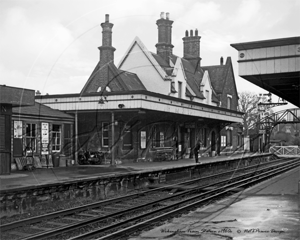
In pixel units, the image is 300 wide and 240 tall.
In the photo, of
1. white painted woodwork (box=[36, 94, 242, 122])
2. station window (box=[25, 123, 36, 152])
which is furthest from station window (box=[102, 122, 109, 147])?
station window (box=[25, 123, 36, 152])

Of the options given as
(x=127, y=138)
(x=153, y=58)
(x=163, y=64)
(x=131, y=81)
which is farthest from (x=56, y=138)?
(x=163, y=64)

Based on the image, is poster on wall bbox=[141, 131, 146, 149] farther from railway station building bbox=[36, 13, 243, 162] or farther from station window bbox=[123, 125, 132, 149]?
station window bbox=[123, 125, 132, 149]

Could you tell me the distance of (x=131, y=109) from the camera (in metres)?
23.0

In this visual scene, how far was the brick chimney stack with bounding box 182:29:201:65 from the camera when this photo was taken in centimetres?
4194

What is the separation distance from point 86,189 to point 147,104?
831 cm

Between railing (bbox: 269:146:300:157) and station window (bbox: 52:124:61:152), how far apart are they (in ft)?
108

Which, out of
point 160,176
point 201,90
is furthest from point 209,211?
point 201,90

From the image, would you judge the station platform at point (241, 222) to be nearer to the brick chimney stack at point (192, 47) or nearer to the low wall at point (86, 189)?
the low wall at point (86, 189)

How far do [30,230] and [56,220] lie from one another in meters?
1.20

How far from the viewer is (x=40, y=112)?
22.4m

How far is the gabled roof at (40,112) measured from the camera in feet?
68.3

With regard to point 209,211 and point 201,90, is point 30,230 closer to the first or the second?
point 209,211

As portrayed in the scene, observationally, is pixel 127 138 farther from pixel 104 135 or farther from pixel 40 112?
pixel 40 112

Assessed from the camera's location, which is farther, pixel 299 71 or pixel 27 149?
pixel 27 149
